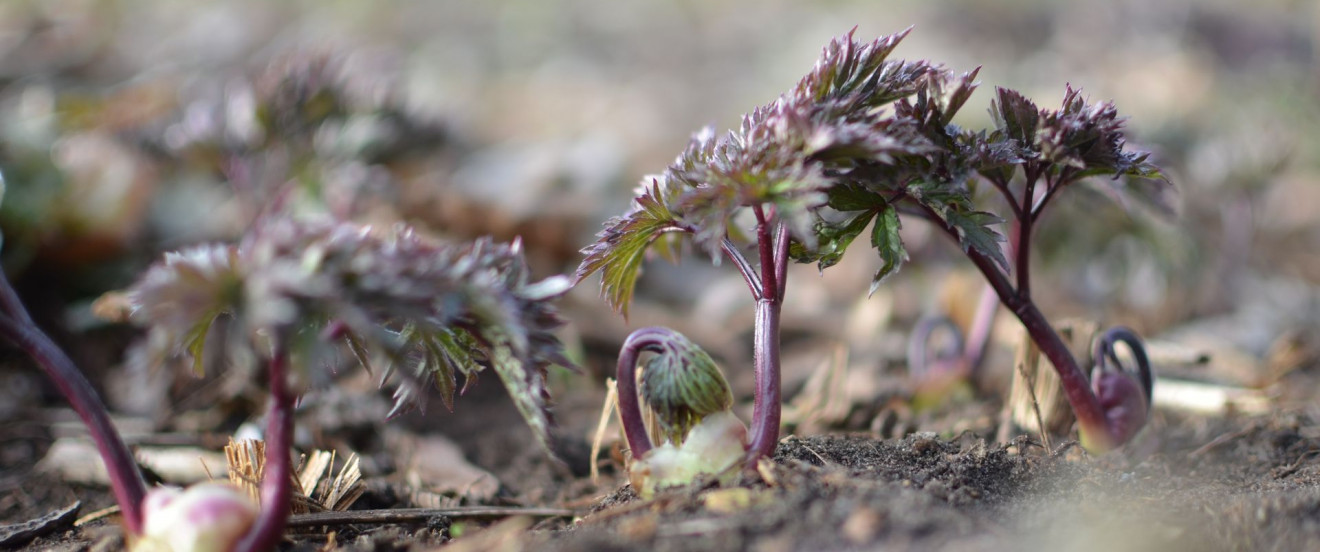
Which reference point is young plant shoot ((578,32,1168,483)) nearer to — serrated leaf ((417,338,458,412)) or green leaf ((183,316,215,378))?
serrated leaf ((417,338,458,412))

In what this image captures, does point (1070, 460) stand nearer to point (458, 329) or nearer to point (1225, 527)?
point (1225, 527)

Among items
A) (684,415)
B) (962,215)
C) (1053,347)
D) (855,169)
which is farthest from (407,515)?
(1053,347)

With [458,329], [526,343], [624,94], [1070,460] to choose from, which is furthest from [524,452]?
[624,94]

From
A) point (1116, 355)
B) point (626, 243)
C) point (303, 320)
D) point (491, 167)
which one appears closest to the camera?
point (303, 320)

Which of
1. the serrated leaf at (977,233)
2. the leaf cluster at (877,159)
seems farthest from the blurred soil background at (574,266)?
the serrated leaf at (977,233)

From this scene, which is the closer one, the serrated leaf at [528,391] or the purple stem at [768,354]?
the serrated leaf at [528,391]

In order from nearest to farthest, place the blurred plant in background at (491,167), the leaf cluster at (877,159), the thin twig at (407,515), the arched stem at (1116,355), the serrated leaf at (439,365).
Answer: the leaf cluster at (877,159) → the serrated leaf at (439,365) → the thin twig at (407,515) → the arched stem at (1116,355) → the blurred plant in background at (491,167)

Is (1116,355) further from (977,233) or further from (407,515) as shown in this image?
(407,515)

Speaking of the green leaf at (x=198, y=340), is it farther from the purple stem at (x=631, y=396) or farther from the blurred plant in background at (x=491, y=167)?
the blurred plant in background at (x=491, y=167)
